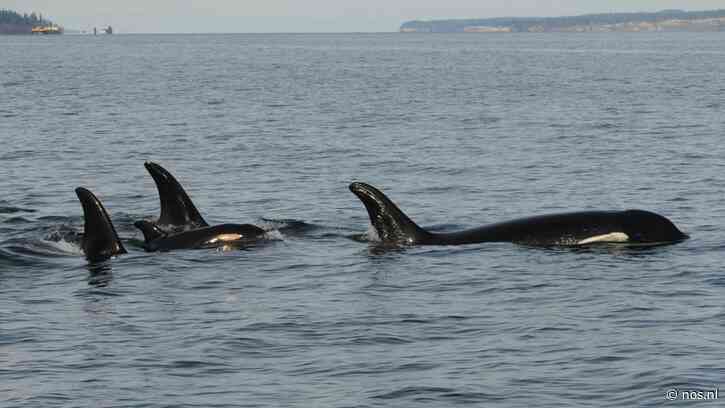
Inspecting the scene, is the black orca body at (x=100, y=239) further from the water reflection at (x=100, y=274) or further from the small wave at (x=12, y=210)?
the small wave at (x=12, y=210)

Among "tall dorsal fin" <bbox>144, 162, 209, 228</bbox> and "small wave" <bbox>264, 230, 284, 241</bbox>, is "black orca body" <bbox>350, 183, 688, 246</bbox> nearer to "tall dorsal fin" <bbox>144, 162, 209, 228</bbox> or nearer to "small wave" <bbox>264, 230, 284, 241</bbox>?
"small wave" <bbox>264, 230, 284, 241</bbox>

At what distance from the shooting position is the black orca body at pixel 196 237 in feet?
72.0

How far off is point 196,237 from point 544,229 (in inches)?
217

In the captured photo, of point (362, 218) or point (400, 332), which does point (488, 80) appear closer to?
point (362, 218)

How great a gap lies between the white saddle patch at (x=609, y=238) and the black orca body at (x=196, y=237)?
5.35 metres

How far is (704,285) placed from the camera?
1895 cm

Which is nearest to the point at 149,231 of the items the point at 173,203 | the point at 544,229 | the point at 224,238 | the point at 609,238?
the point at 173,203

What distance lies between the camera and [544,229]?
2209 cm

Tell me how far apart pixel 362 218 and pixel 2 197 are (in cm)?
855

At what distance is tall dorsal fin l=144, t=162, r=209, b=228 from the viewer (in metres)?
22.8

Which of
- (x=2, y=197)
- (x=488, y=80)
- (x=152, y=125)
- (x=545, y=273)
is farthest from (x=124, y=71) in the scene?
(x=545, y=273)

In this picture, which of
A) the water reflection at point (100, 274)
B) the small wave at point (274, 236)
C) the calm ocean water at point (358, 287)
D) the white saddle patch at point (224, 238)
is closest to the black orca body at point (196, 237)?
the white saddle patch at point (224, 238)

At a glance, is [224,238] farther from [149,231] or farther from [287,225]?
[287,225]

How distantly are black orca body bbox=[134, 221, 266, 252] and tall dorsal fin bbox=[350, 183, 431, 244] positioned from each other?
1966mm
